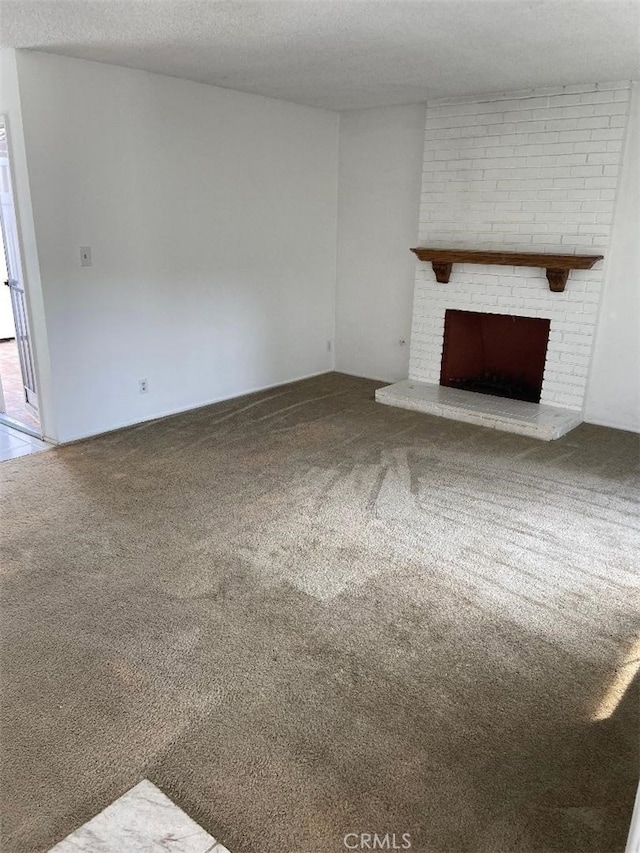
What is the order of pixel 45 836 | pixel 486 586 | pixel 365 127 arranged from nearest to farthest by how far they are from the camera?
pixel 45 836, pixel 486 586, pixel 365 127

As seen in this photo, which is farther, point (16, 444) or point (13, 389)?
point (13, 389)

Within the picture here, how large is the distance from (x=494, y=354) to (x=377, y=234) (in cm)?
151

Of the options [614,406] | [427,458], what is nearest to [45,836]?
[427,458]

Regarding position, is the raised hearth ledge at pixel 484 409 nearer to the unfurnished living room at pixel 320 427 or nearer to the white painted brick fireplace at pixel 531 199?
the unfurnished living room at pixel 320 427

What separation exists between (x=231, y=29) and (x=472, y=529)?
8.85ft

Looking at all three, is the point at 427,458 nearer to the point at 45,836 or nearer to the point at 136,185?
the point at 136,185

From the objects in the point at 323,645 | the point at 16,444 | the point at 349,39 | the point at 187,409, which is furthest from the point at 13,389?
the point at 323,645

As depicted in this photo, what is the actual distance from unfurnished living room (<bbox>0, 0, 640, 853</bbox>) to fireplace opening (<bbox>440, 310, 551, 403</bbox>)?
0.02 m

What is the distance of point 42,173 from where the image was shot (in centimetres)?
367

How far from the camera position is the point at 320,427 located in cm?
455

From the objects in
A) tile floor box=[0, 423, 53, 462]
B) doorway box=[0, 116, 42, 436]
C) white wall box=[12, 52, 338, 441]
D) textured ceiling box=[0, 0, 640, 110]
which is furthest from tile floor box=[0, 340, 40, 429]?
textured ceiling box=[0, 0, 640, 110]

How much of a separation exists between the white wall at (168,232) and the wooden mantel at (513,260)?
124 centimetres

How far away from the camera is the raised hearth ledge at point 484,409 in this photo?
443 centimetres

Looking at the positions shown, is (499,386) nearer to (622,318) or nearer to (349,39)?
(622,318)
